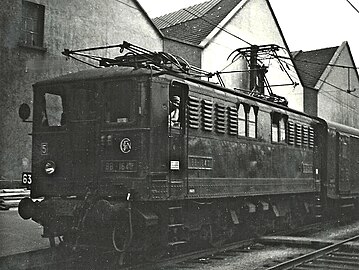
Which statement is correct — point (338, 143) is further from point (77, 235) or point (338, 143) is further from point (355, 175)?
point (77, 235)

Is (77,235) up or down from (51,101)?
down

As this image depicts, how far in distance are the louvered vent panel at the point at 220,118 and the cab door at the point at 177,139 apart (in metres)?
1.15

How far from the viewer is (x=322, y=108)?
34125 millimetres

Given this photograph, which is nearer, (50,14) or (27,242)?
(27,242)

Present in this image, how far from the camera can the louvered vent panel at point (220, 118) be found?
10625 millimetres

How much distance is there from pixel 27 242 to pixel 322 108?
87.5ft

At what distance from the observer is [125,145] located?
356 inches

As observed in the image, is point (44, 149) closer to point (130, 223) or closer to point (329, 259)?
point (130, 223)

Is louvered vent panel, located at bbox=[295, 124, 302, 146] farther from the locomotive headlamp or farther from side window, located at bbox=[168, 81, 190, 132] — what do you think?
the locomotive headlamp

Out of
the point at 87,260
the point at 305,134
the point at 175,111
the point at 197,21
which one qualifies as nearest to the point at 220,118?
the point at 175,111

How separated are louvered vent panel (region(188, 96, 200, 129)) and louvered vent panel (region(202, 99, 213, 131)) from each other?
0.76 feet

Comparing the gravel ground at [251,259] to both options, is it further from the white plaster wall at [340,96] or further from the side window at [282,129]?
the white plaster wall at [340,96]

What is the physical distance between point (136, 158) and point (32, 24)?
26.0ft

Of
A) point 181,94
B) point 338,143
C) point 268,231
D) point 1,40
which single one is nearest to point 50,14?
point 1,40
